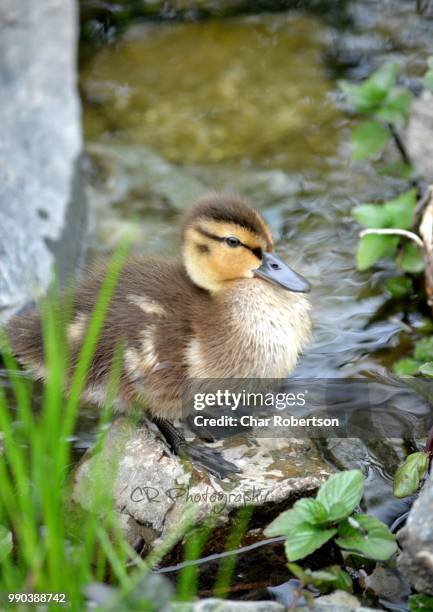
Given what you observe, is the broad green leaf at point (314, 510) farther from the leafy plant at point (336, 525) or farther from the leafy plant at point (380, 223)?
the leafy plant at point (380, 223)

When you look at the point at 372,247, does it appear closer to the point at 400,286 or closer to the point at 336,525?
the point at 400,286

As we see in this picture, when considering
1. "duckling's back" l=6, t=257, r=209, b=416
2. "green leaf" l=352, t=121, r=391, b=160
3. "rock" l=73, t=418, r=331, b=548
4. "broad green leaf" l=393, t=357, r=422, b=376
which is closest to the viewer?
"rock" l=73, t=418, r=331, b=548

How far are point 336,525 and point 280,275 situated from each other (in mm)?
852

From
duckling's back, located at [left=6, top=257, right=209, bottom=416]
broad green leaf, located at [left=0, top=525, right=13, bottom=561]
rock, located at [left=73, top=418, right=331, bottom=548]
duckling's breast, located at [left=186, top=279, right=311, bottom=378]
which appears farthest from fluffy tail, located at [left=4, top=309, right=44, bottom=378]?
broad green leaf, located at [left=0, top=525, right=13, bottom=561]

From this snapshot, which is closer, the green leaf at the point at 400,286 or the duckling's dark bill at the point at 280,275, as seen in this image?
the duckling's dark bill at the point at 280,275

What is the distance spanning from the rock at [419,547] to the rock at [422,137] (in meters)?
2.11

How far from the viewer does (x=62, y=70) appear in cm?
442

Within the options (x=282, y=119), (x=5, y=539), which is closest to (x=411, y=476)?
(x=5, y=539)

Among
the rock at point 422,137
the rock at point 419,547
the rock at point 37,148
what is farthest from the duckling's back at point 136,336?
the rock at point 422,137

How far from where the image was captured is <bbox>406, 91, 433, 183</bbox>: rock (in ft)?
13.1

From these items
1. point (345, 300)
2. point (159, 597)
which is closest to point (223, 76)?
point (345, 300)

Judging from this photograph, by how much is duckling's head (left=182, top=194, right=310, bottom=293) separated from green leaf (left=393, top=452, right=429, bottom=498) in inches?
24.6

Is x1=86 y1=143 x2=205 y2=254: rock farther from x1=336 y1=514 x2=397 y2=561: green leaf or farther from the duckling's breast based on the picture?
x1=336 y1=514 x2=397 y2=561: green leaf

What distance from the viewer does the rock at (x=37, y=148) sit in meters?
3.54
